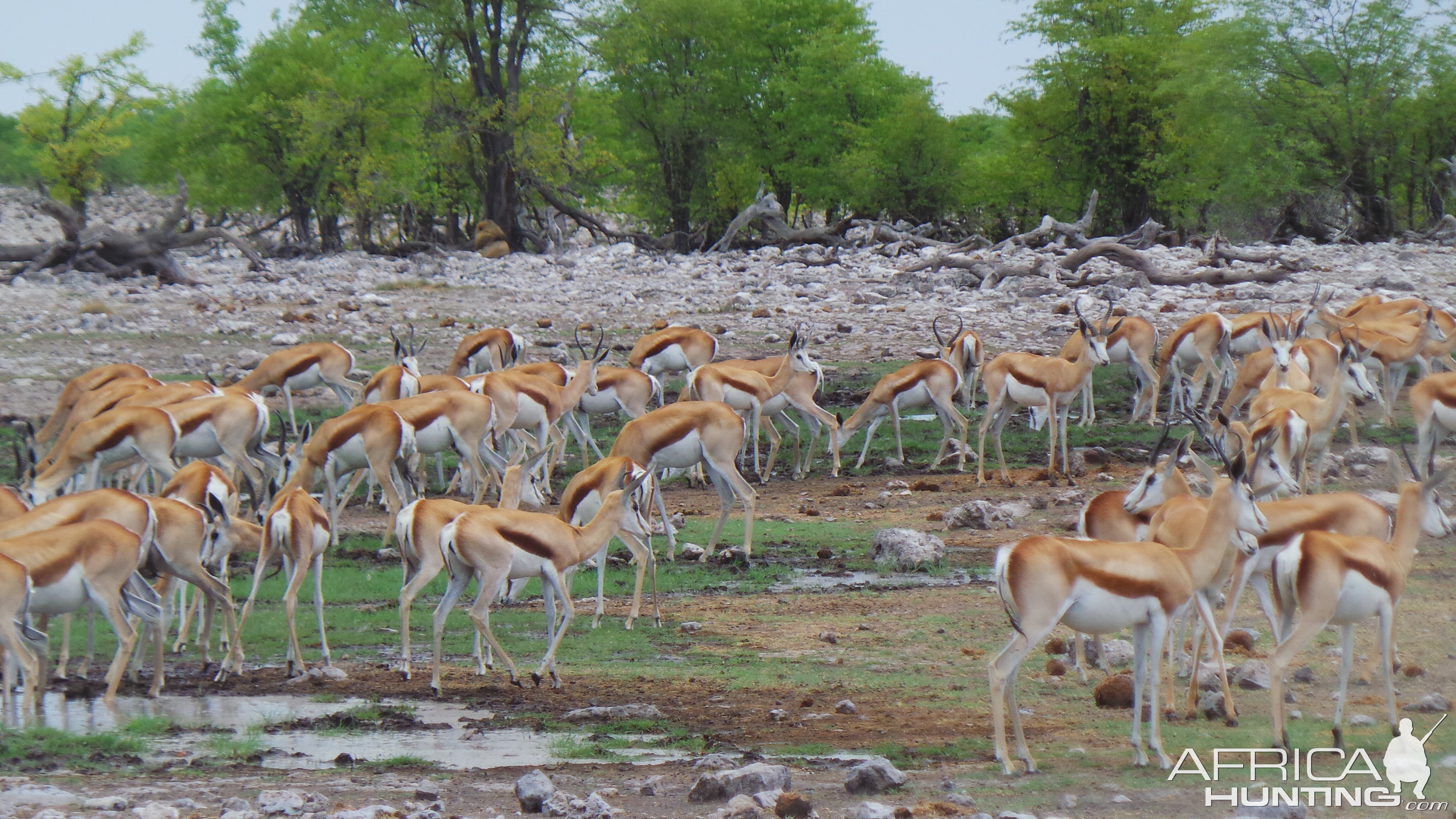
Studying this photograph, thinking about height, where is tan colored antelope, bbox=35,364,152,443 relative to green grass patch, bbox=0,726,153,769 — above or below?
above

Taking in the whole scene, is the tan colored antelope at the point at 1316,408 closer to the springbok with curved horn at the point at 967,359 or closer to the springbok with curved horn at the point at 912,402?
the springbok with curved horn at the point at 912,402

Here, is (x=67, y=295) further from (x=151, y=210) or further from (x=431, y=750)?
(x=151, y=210)

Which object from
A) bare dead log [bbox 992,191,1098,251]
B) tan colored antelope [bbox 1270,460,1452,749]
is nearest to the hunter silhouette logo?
tan colored antelope [bbox 1270,460,1452,749]

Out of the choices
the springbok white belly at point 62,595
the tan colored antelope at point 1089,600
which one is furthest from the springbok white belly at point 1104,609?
the springbok white belly at point 62,595

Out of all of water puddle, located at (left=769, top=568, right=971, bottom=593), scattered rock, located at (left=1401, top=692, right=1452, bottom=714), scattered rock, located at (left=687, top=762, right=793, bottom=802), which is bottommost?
water puddle, located at (left=769, top=568, right=971, bottom=593)

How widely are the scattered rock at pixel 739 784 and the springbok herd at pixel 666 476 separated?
3.51 ft

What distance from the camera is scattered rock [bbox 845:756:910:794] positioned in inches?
210

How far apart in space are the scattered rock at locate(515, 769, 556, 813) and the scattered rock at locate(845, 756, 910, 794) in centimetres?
119

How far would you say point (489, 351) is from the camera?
16422 millimetres

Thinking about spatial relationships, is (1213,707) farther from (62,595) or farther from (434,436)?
(434,436)

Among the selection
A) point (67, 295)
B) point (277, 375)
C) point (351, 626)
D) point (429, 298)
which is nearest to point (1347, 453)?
point (351, 626)

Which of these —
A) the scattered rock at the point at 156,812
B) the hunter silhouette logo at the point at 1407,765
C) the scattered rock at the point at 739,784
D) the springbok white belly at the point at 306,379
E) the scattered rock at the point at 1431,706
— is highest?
the springbok white belly at the point at 306,379

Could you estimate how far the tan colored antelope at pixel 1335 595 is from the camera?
598 cm

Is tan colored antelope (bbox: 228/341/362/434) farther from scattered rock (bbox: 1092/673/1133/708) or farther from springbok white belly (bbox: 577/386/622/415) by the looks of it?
scattered rock (bbox: 1092/673/1133/708)
